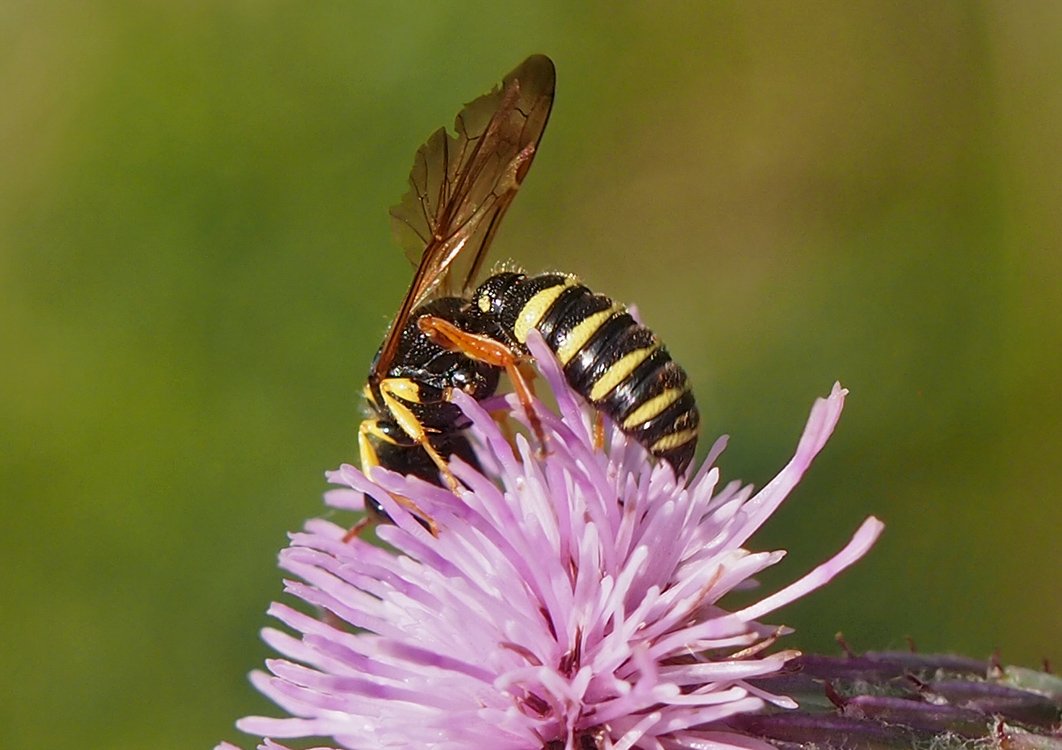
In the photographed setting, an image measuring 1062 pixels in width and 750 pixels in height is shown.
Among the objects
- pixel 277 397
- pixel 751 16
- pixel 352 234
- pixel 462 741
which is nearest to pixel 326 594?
pixel 462 741

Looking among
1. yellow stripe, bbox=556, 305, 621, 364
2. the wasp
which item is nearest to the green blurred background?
the wasp

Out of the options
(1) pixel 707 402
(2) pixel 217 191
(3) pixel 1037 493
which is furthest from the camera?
(2) pixel 217 191

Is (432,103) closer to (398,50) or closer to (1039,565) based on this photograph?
(398,50)

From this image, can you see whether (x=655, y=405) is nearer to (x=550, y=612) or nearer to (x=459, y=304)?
(x=550, y=612)

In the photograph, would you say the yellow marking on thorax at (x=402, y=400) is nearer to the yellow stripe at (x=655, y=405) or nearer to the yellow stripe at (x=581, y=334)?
the yellow stripe at (x=581, y=334)

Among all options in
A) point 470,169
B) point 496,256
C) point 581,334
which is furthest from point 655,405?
point 496,256
